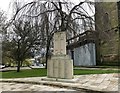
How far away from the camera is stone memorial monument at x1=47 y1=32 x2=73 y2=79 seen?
9.79 meters

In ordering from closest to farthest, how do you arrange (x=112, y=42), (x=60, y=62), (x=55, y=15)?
(x=60, y=62), (x=55, y=15), (x=112, y=42)

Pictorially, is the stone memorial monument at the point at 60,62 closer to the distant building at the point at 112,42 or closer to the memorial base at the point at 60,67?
the memorial base at the point at 60,67

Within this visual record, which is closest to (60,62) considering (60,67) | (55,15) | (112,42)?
(60,67)

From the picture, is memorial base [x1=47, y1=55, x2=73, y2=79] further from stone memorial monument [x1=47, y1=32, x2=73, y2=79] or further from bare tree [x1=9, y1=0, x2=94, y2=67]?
bare tree [x1=9, y1=0, x2=94, y2=67]

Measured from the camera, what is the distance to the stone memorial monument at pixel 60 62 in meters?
9.79

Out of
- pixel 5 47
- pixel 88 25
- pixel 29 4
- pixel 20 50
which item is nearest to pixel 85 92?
pixel 88 25

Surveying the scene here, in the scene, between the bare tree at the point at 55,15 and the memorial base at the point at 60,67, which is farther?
the bare tree at the point at 55,15

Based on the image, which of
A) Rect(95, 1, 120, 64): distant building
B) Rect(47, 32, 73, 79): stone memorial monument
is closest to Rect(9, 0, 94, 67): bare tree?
Rect(47, 32, 73, 79): stone memorial monument

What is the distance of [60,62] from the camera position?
9898mm

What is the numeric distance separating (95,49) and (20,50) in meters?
10.5

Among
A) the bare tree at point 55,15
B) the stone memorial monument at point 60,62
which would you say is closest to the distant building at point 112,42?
the bare tree at point 55,15

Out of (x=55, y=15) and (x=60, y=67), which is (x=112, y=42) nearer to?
(x=55, y=15)

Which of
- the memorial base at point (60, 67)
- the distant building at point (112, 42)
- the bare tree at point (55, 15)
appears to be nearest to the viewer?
the memorial base at point (60, 67)

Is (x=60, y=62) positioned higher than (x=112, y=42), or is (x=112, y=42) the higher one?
(x=112, y=42)
